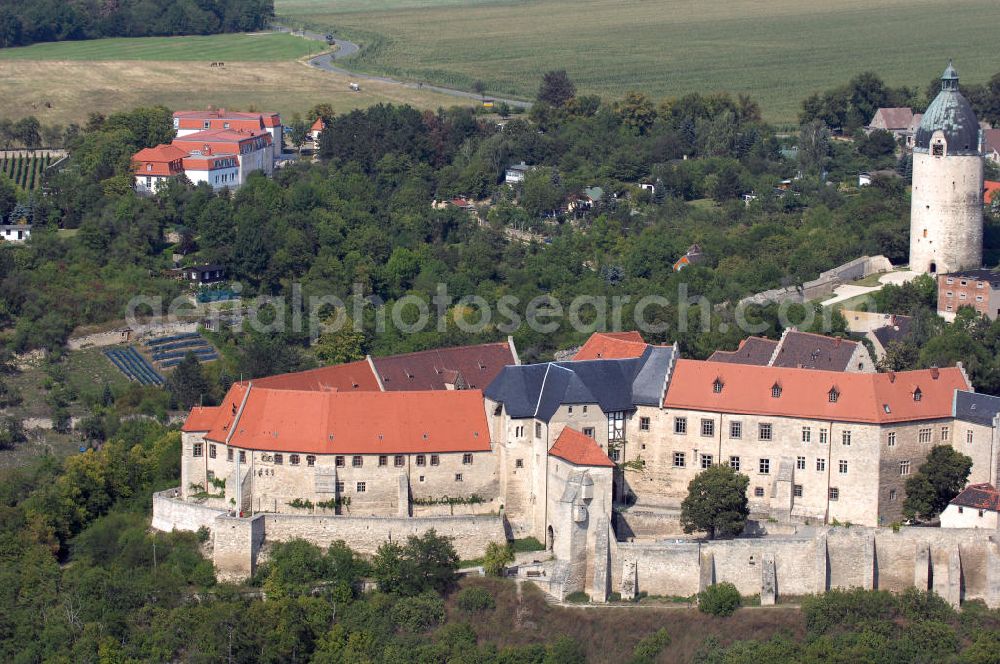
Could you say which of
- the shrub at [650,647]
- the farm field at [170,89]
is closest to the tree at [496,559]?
the shrub at [650,647]

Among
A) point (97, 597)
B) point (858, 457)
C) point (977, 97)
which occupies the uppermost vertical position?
point (977, 97)

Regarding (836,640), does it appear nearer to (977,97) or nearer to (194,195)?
(194,195)

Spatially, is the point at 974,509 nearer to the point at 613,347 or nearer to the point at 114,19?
the point at 613,347

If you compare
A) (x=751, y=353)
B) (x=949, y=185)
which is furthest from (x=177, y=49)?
(x=751, y=353)

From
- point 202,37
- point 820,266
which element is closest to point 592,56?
point 202,37

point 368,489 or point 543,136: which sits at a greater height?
point 543,136

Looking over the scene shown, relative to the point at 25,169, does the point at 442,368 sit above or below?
below
